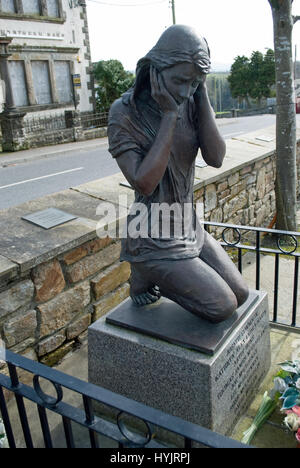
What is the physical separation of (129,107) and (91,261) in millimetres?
1671

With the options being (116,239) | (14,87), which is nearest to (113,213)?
(116,239)

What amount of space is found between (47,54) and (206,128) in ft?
63.7

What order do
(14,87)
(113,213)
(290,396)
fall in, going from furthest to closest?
(14,87)
(113,213)
(290,396)

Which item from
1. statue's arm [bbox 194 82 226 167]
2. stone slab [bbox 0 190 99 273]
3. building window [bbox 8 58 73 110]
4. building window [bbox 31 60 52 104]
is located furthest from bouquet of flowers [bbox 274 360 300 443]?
building window [bbox 31 60 52 104]

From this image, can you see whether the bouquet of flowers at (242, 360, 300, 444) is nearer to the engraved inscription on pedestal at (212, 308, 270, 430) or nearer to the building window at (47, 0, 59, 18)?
the engraved inscription on pedestal at (212, 308, 270, 430)

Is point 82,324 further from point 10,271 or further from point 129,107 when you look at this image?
point 129,107

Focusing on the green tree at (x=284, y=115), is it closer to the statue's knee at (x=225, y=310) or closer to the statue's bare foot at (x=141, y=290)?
the statue's bare foot at (x=141, y=290)

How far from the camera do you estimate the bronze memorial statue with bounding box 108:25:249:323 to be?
2.05 m

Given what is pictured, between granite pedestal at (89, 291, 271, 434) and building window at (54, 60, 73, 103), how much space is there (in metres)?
19.6

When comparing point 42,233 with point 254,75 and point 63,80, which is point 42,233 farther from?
point 254,75

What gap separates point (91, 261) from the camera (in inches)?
140

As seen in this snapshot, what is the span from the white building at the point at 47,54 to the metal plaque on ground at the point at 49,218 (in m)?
14.5

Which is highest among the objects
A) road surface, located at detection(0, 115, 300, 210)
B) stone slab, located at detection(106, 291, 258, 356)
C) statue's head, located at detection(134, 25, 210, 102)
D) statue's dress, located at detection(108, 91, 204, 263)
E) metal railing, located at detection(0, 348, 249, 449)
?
statue's head, located at detection(134, 25, 210, 102)
